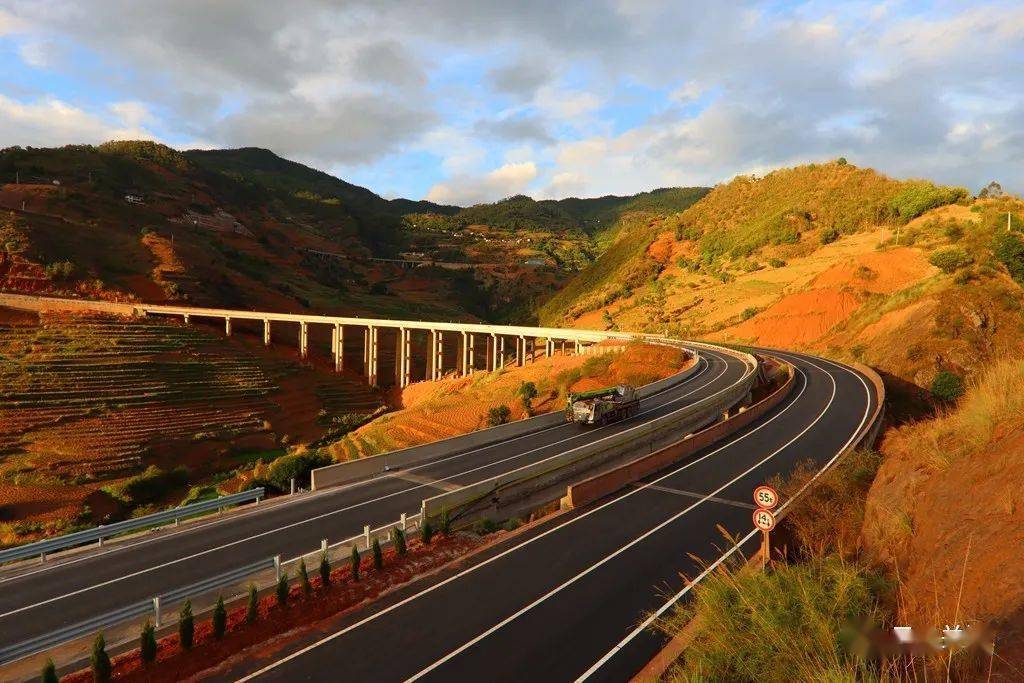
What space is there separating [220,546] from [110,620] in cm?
599

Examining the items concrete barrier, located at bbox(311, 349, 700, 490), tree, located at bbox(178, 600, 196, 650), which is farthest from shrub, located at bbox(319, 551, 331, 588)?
concrete barrier, located at bbox(311, 349, 700, 490)

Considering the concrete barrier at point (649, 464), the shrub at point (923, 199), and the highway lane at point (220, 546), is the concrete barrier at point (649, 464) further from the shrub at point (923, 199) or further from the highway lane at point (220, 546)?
the shrub at point (923, 199)

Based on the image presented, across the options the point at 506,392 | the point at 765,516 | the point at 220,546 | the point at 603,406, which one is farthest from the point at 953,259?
the point at 220,546

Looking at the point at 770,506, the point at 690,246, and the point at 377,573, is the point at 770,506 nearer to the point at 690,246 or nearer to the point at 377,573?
the point at 377,573

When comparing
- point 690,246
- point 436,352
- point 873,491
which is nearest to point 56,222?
point 436,352

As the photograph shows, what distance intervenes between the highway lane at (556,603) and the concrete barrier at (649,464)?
65cm

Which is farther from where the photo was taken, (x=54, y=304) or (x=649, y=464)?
(x=54, y=304)

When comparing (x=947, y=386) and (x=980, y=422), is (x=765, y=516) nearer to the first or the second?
(x=980, y=422)

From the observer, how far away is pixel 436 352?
2790 inches

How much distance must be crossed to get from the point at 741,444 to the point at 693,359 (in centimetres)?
2795

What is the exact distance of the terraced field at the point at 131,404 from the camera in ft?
119

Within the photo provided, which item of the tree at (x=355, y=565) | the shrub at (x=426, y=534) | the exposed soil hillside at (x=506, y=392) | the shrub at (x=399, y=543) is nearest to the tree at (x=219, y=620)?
the tree at (x=355, y=565)

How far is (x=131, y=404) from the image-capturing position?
45531mm

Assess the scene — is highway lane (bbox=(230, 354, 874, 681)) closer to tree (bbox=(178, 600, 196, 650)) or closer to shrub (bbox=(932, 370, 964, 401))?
tree (bbox=(178, 600, 196, 650))
